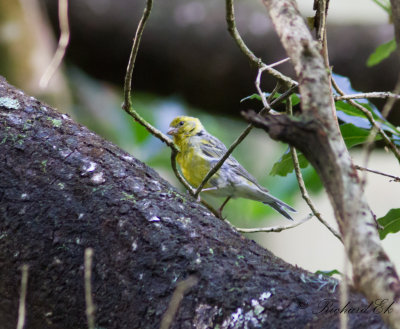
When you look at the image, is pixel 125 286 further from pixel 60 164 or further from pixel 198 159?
pixel 198 159

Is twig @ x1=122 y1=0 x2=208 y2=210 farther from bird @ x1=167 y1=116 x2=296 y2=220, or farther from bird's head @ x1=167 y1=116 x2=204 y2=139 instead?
bird's head @ x1=167 y1=116 x2=204 y2=139

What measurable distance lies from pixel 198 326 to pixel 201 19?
5.22 meters

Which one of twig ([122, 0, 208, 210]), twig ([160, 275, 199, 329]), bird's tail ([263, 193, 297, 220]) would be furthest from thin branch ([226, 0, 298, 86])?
bird's tail ([263, 193, 297, 220])

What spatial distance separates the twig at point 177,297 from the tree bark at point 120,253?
2cm

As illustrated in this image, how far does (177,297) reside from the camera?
1814mm

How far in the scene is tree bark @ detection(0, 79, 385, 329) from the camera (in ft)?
6.03

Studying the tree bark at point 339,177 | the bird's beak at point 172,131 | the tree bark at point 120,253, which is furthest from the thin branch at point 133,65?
the bird's beak at point 172,131

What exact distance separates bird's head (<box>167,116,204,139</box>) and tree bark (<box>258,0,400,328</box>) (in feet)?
10.6

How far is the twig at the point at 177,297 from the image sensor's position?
1797mm

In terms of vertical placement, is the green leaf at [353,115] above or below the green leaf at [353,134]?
above

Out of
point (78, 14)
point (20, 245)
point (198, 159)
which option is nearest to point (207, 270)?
point (20, 245)

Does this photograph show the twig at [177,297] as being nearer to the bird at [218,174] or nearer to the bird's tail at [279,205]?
the bird at [218,174]

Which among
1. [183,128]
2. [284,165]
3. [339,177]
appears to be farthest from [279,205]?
[339,177]

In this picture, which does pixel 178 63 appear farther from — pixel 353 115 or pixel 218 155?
pixel 353 115
